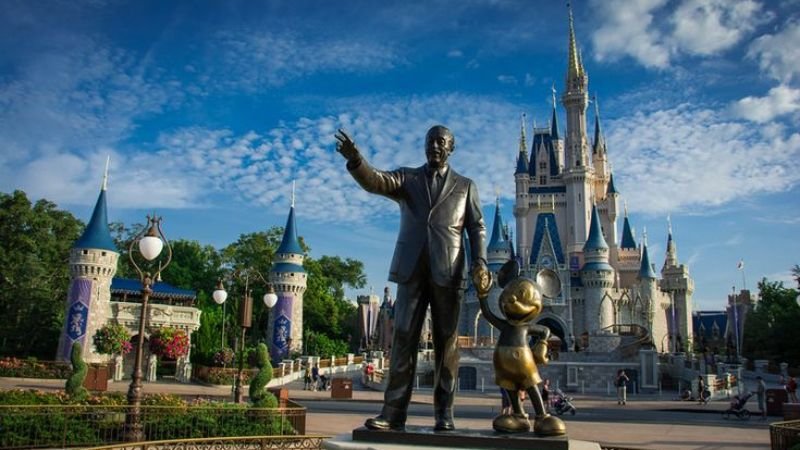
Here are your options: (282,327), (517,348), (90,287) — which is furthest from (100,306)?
(517,348)

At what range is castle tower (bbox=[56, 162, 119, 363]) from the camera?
32656 millimetres

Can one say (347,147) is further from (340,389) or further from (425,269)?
(340,389)

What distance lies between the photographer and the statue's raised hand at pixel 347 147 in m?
5.11

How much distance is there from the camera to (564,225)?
68000mm

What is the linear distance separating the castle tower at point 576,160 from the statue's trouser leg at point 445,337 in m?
61.5

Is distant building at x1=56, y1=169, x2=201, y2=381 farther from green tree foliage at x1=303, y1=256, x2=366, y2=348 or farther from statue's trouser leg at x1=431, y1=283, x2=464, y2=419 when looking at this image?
statue's trouser leg at x1=431, y1=283, x2=464, y2=419

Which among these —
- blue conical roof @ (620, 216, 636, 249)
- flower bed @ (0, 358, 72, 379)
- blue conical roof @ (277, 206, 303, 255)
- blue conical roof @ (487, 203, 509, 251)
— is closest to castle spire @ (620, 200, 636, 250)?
blue conical roof @ (620, 216, 636, 249)

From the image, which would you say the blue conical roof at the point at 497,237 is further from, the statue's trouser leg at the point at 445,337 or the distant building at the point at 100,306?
the statue's trouser leg at the point at 445,337

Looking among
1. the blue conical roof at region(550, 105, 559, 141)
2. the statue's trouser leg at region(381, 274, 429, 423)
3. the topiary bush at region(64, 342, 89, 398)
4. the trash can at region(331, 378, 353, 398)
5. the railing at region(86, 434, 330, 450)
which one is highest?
the blue conical roof at region(550, 105, 559, 141)

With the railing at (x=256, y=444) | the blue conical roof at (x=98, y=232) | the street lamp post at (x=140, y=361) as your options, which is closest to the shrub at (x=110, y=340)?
the blue conical roof at (x=98, y=232)

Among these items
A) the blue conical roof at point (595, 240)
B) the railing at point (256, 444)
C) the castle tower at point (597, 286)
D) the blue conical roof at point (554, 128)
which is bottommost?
the railing at point (256, 444)

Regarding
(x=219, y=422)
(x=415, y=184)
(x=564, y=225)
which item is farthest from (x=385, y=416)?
(x=564, y=225)

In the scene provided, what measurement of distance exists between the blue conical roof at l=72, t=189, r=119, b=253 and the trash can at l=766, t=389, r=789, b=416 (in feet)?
104

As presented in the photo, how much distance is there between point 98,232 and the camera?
35.1 meters
